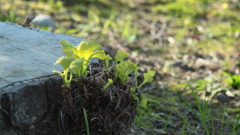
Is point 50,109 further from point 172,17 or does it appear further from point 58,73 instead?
point 172,17

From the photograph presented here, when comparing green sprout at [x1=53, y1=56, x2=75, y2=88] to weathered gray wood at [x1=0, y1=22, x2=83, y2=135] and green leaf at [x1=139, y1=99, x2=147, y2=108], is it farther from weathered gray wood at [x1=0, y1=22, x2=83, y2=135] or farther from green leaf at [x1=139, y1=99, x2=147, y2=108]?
green leaf at [x1=139, y1=99, x2=147, y2=108]

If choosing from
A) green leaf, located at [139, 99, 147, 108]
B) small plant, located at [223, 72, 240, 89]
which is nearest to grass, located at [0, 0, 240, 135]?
small plant, located at [223, 72, 240, 89]

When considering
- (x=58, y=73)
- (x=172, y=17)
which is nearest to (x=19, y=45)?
(x=58, y=73)

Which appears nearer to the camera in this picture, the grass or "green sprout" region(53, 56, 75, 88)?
"green sprout" region(53, 56, 75, 88)

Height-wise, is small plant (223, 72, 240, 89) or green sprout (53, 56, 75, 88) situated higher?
green sprout (53, 56, 75, 88)

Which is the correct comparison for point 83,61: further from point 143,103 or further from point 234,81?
point 234,81
